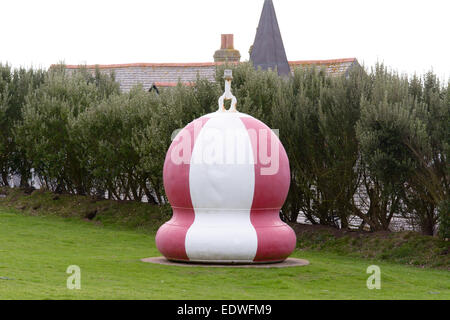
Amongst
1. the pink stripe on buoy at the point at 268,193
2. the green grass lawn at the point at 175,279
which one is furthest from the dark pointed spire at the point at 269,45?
the pink stripe on buoy at the point at 268,193

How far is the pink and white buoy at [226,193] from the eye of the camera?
14898 mm

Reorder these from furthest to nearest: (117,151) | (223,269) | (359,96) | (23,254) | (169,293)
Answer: (117,151) → (359,96) → (23,254) → (223,269) → (169,293)

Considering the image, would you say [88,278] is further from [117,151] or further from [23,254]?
[117,151]

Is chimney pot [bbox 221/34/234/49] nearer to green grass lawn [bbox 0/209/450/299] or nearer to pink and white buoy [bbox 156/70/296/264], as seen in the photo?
green grass lawn [bbox 0/209/450/299]

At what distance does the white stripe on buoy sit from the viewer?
14875mm

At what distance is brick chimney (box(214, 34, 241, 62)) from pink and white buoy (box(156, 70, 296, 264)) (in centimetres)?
3359

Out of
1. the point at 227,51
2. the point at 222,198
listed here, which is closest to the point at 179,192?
the point at 222,198

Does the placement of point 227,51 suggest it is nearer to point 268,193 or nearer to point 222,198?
point 268,193

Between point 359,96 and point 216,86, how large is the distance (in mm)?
4590

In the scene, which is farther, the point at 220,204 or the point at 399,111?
the point at 399,111

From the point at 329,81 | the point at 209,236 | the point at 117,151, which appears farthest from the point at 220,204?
the point at 117,151

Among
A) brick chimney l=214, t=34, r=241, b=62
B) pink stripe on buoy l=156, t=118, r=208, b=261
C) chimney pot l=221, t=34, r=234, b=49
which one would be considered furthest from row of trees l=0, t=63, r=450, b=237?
chimney pot l=221, t=34, r=234, b=49

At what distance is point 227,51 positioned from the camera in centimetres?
4941

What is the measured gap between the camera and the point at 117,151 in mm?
25594
